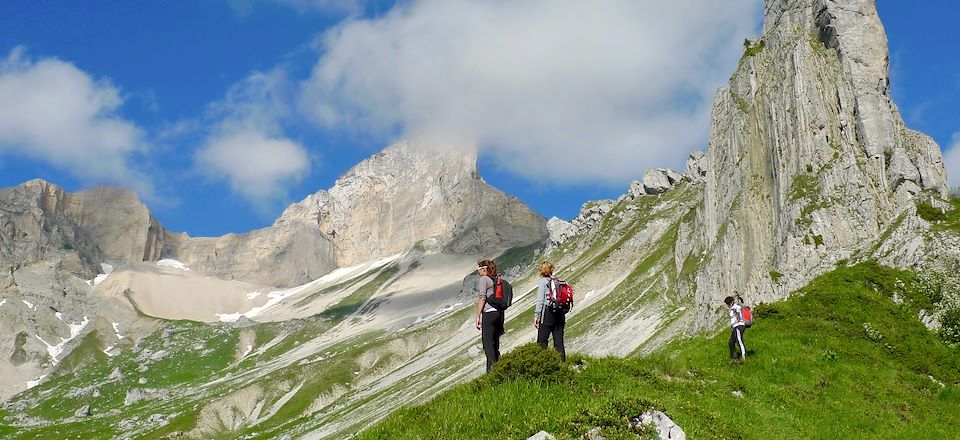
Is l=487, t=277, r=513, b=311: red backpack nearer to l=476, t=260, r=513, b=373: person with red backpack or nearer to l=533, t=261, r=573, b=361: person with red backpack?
l=476, t=260, r=513, b=373: person with red backpack

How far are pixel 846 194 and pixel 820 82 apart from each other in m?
18.3

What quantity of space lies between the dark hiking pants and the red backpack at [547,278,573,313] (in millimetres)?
7629

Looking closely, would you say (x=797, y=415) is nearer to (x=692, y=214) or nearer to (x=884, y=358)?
(x=884, y=358)

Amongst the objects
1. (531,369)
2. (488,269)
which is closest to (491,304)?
(488,269)

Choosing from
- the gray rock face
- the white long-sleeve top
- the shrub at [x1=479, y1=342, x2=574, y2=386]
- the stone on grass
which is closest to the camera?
the stone on grass

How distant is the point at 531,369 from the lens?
17531mm

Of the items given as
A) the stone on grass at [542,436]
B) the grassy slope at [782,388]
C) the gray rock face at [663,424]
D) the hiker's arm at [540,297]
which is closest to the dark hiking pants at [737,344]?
the grassy slope at [782,388]

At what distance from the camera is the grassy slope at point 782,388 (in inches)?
613

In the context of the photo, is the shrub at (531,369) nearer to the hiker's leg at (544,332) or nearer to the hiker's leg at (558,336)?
the hiker's leg at (558,336)

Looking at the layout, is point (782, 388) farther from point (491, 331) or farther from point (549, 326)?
point (491, 331)

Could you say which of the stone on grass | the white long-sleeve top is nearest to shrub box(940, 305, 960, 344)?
the white long-sleeve top

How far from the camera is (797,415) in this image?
66.2ft

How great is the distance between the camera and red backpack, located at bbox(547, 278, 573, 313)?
21844 mm

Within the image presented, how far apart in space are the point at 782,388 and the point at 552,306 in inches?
286
